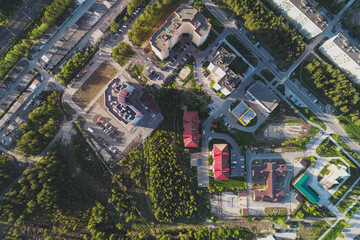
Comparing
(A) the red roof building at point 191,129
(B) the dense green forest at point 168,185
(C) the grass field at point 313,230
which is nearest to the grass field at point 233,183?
(B) the dense green forest at point 168,185

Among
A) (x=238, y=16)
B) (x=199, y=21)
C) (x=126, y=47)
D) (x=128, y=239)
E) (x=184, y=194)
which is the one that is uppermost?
(x=238, y=16)

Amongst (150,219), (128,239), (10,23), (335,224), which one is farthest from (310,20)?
(10,23)

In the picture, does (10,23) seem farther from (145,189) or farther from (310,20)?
(310,20)

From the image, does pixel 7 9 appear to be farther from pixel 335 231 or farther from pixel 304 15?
pixel 335 231

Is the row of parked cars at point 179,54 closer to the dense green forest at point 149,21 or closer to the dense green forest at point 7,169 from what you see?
the dense green forest at point 149,21

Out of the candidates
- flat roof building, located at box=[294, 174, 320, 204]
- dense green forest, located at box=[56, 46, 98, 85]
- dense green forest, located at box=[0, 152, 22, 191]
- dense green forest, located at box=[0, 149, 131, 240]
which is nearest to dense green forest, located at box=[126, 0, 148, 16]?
dense green forest, located at box=[56, 46, 98, 85]

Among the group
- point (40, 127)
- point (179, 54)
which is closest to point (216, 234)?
point (179, 54)
